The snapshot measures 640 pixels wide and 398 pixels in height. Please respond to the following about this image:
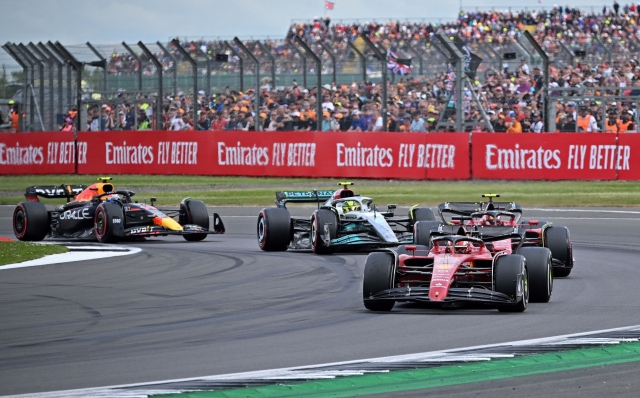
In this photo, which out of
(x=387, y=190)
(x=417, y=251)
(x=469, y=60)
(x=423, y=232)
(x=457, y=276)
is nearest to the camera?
(x=457, y=276)

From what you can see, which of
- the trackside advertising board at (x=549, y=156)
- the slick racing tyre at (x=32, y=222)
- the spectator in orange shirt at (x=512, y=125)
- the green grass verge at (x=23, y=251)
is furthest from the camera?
the spectator in orange shirt at (x=512, y=125)

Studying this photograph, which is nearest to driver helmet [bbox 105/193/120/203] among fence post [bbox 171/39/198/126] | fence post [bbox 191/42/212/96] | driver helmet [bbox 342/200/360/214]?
driver helmet [bbox 342/200/360/214]

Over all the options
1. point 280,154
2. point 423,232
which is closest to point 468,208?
point 423,232

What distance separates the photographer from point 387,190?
29.2 metres

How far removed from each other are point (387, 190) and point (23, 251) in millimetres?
13859

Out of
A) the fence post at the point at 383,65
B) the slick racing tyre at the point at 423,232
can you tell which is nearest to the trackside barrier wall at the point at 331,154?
the fence post at the point at 383,65

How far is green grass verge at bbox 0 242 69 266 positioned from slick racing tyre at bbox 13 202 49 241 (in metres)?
1.33

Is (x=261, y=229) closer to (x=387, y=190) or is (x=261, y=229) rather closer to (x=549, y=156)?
(x=387, y=190)

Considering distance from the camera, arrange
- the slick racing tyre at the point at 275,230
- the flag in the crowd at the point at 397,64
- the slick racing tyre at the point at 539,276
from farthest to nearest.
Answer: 1. the flag in the crowd at the point at 397,64
2. the slick racing tyre at the point at 275,230
3. the slick racing tyre at the point at 539,276

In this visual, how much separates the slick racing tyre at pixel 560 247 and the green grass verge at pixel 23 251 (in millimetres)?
7173

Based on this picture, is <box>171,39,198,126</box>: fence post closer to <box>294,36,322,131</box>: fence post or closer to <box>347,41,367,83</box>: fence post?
<box>294,36,322,131</box>: fence post

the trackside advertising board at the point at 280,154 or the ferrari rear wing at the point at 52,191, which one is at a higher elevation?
the trackside advertising board at the point at 280,154

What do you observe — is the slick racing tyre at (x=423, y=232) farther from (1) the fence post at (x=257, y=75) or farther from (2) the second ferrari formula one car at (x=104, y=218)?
(1) the fence post at (x=257, y=75)

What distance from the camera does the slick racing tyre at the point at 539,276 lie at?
11.1m
